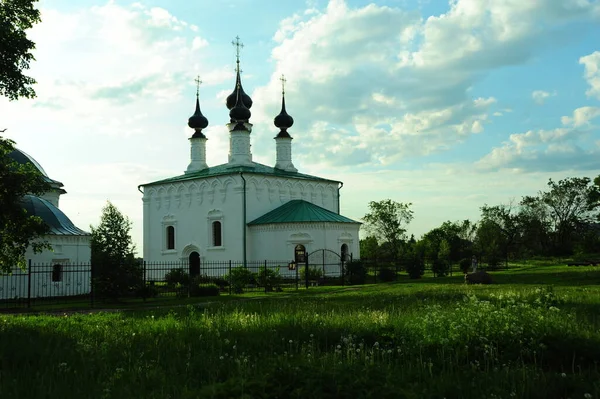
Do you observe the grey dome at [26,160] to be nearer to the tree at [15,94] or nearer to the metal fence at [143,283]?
the metal fence at [143,283]

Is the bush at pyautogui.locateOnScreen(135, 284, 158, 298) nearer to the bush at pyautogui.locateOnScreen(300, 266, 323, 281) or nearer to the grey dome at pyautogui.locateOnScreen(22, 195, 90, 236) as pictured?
the grey dome at pyautogui.locateOnScreen(22, 195, 90, 236)

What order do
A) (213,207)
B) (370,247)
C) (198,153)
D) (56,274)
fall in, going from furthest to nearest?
(370,247) < (198,153) < (213,207) < (56,274)

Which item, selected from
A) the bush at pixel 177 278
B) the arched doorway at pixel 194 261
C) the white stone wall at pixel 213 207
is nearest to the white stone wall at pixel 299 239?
the white stone wall at pixel 213 207

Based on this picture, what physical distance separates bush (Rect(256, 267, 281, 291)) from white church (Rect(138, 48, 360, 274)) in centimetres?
604

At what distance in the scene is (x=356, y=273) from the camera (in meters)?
26.7

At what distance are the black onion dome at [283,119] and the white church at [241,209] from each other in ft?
0.21

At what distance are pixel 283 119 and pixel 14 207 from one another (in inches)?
1038

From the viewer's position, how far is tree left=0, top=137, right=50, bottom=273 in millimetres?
12586

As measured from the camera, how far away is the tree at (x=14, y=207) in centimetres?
1259

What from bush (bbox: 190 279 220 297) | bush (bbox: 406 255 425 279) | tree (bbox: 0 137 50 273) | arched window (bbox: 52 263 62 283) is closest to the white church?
bush (bbox: 406 255 425 279)

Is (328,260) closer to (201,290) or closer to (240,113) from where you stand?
(201,290)

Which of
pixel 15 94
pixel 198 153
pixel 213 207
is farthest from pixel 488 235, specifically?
pixel 15 94

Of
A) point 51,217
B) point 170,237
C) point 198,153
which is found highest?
point 198,153

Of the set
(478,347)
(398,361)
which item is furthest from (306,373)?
(478,347)
